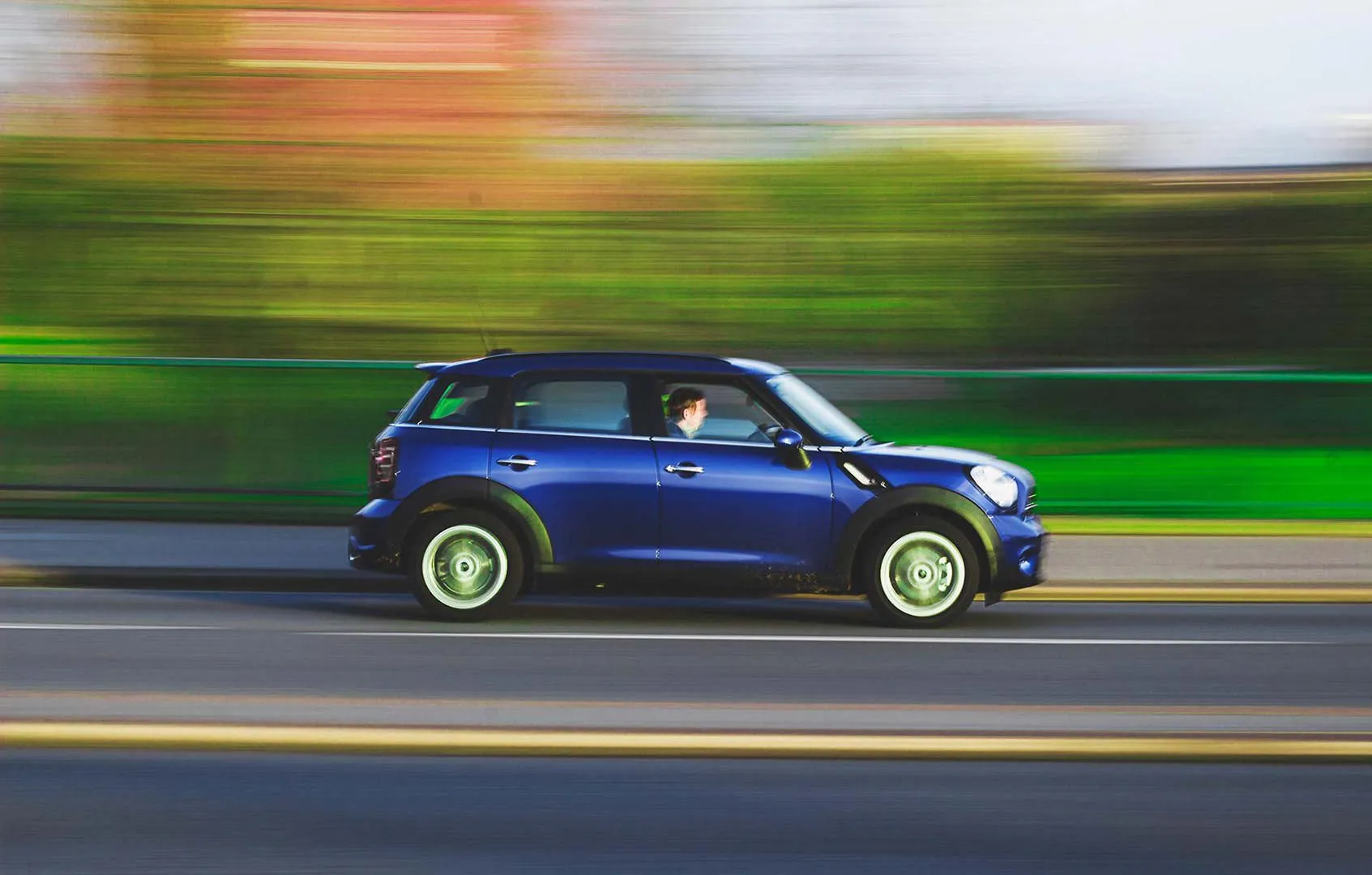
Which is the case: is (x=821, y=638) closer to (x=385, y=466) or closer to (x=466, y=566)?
(x=466, y=566)

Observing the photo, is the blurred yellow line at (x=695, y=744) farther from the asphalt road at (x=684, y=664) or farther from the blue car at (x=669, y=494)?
the blue car at (x=669, y=494)

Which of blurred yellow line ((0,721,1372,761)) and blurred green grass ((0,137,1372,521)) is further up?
blurred green grass ((0,137,1372,521))

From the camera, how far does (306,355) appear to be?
19.0 m

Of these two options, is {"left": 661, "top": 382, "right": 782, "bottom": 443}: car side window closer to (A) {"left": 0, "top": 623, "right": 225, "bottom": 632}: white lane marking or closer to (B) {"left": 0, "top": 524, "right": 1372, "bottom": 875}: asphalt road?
(B) {"left": 0, "top": 524, "right": 1372, "bottom": 875}: asphalt road

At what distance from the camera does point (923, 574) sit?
9.23 meters

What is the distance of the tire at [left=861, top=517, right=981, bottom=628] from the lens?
361 inches

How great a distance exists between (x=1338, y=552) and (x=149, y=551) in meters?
8.54

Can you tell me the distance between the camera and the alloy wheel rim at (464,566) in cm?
941

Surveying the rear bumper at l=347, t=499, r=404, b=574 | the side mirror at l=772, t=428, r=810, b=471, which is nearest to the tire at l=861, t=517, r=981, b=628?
the side mirror at l=772, t=428, r=810, b=471

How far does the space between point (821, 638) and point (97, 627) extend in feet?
12.3

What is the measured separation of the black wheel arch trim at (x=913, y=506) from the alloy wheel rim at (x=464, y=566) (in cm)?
183

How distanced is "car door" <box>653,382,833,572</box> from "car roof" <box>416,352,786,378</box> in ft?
1.71

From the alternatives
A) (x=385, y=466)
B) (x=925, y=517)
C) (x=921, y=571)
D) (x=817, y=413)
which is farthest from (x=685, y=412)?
(x=385, y=466)

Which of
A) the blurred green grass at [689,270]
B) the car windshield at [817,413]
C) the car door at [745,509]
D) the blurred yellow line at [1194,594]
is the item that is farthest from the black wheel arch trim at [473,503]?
the blurred green grass at [689,270]
